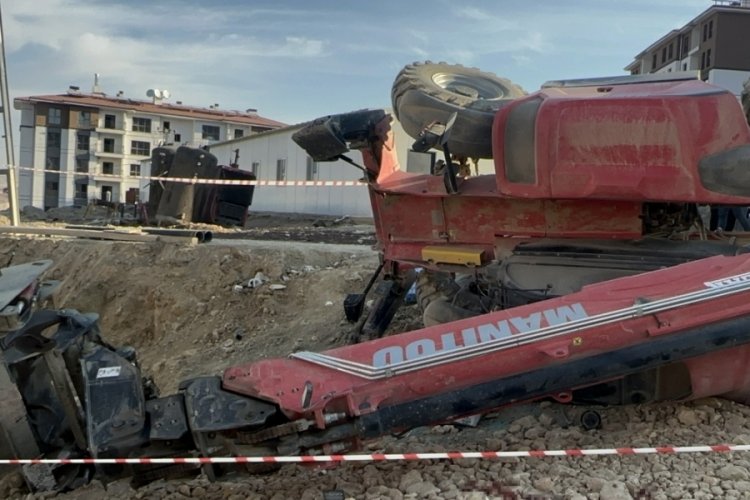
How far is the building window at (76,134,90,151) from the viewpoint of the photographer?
220 feet

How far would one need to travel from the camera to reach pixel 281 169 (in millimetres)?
34000

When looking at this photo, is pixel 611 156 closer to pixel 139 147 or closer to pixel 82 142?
pixel 139 147

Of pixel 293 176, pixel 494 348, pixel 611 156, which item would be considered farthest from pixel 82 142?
pixel 494 348

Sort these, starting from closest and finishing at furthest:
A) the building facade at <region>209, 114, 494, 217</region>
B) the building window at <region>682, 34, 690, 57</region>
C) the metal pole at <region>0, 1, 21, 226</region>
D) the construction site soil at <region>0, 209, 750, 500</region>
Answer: the construction site soil at <region>0, 209, 750, 500</region> < the metal pole at <region>0, 1, 21, 226</region> < the building facade at <region>209, 114, 494, 217</region> < the building window at <region>682, 34, 690, 57</region>

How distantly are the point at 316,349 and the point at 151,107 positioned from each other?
63003 mm

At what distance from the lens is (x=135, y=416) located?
3.54 metres

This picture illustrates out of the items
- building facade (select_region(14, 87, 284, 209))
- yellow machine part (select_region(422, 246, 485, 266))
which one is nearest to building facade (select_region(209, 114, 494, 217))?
yellow machine part (select_region(422, 246, 485, 266))

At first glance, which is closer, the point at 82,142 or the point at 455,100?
the point at 455,100

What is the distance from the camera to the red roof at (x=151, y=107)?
65062 millimetres

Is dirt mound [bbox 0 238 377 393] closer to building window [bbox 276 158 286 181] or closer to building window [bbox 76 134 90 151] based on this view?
building window [bbox 276 158 286 181]

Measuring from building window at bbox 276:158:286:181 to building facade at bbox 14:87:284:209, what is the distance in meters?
31.7

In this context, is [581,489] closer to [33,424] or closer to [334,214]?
[33,424]

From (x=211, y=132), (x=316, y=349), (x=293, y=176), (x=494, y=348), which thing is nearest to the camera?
(x=494, y=348)

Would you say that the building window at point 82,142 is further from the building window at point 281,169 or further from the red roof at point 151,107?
the building window at point 281,169
